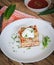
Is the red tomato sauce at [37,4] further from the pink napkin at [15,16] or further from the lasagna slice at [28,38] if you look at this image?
the lasagna slice at [28,38]

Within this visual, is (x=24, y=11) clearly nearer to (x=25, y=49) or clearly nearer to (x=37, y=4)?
(x=37, y=4)

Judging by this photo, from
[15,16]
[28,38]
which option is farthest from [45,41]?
[15,16]

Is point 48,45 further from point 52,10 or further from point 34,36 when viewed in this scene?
point 52,10

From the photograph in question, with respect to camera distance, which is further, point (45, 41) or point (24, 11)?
point (24, 11)

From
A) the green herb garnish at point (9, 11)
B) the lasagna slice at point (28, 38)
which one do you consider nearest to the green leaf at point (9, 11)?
the green herb garnish at point (9, 11)

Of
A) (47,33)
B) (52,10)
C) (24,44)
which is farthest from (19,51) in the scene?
(52,10)

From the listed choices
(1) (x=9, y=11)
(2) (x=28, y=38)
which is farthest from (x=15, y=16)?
(2) (x=28, y=38)
